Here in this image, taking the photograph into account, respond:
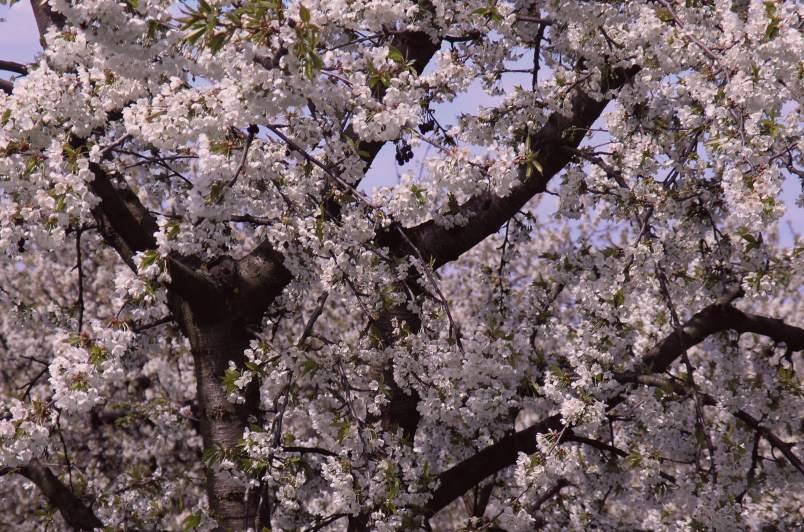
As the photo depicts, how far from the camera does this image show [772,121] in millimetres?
4270

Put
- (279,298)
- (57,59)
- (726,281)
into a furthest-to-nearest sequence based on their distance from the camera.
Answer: (726,281) → (279,298) → (57,59)

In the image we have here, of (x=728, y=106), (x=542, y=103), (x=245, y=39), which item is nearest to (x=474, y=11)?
(x=542, y=103)

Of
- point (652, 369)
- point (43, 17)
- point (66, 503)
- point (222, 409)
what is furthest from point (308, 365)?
point (652, 369)

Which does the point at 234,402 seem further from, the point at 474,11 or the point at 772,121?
the point at 772,121

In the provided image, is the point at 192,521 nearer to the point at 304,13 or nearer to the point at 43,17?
the point at 304,13

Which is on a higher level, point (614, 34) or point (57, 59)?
point (614, 34)

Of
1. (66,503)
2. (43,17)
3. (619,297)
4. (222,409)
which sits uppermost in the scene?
(43,17)

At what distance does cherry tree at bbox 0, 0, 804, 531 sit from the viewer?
12.7ft

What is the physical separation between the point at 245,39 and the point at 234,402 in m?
2.77

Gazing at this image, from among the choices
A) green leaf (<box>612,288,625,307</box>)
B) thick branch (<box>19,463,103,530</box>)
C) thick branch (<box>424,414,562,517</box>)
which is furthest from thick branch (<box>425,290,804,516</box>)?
thick branch (<box>19,463,103,530</box>)

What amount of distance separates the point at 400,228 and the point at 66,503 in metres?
3.05

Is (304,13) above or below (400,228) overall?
below

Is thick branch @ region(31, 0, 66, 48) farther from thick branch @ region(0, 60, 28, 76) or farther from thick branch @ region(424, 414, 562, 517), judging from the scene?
thick branch @ region(424, 414, 562, 517)

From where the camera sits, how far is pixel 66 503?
18.9 feet
